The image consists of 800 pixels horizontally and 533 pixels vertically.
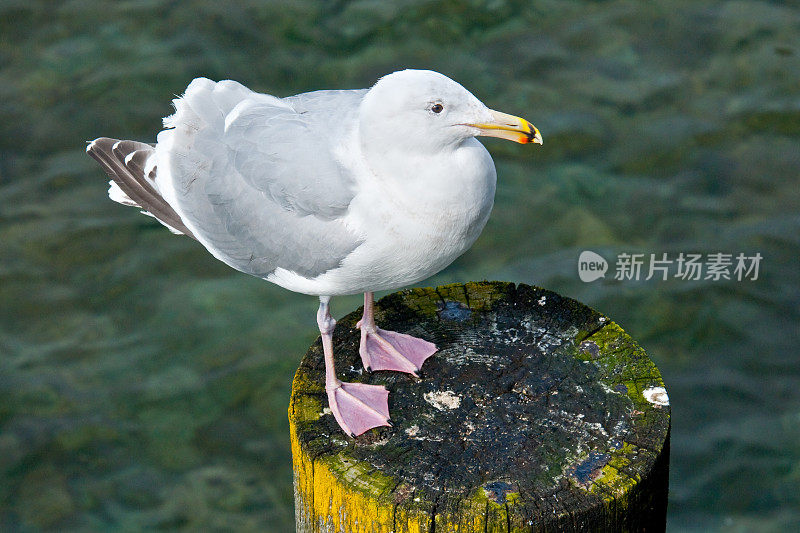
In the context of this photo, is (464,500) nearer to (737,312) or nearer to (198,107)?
(198,107)

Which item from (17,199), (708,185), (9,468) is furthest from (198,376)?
(708,185)

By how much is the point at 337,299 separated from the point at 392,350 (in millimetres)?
2529

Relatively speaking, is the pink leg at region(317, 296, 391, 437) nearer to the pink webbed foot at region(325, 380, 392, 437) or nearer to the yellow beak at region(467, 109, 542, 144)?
the pink webbed foot at region(325, 380, 392, 437)

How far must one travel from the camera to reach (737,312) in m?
6.23

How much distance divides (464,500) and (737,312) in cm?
346

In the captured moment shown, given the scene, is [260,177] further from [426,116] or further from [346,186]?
[426,116]

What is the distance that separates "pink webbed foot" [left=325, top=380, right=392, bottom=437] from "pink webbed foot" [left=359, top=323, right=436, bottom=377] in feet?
0.41

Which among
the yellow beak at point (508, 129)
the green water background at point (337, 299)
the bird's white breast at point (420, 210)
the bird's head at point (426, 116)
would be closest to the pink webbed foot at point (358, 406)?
the bird's white breast at point (420, 210)

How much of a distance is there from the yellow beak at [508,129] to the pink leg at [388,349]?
843 mm

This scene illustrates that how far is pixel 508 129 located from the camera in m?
3.49

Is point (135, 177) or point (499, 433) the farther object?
point (135, 177)

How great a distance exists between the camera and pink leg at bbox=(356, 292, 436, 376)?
3.85 metres

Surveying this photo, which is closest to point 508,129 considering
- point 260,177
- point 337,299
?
point 260,177

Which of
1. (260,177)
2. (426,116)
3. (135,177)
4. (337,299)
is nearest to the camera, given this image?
(426,116)
